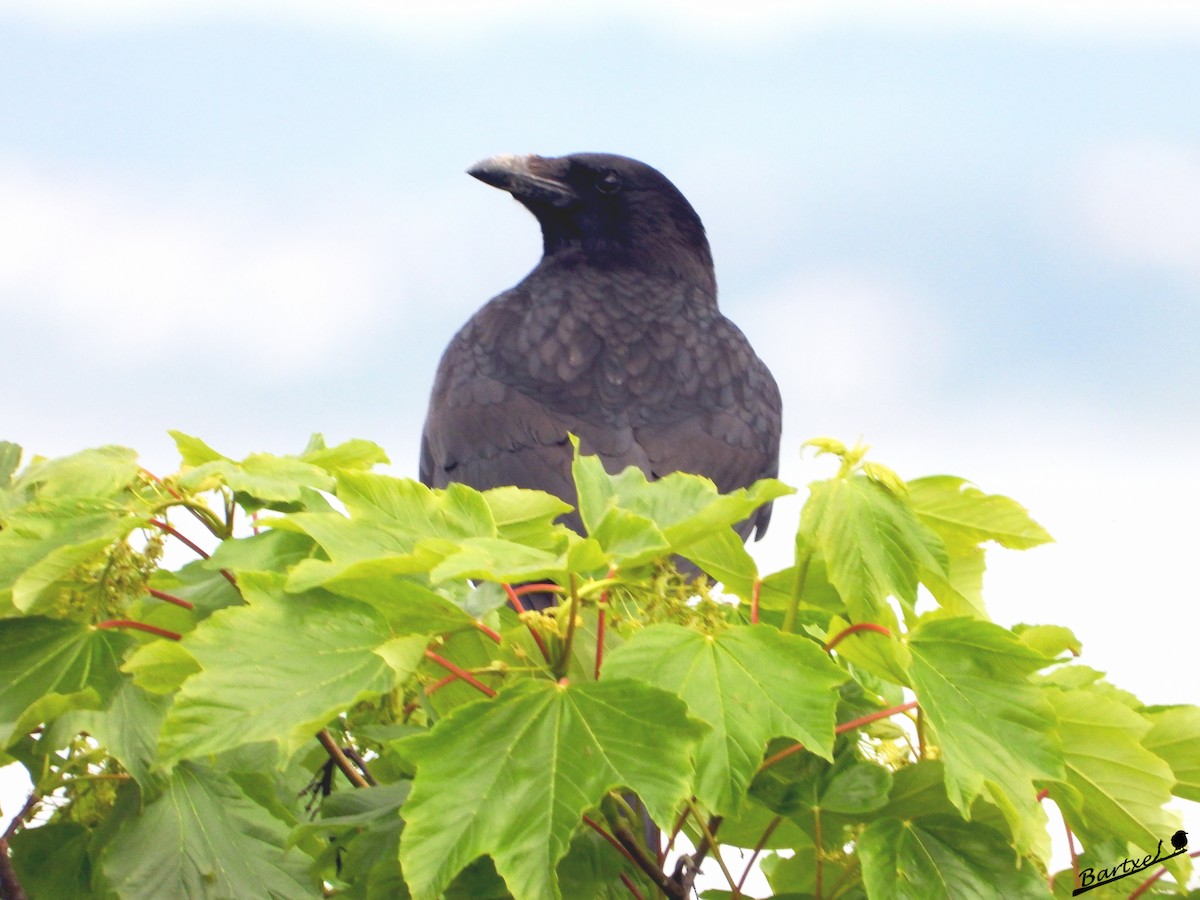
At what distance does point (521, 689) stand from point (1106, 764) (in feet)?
3.00

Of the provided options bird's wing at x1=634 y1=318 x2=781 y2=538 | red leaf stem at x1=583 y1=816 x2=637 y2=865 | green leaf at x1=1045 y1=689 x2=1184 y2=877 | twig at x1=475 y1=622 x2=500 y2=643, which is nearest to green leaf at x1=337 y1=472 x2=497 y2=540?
twig at x1=475 y1=622 x2=500 y2=643

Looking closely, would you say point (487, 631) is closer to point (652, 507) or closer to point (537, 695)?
point (537, 695)

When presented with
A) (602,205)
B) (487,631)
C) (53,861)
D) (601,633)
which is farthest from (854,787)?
(602,205)

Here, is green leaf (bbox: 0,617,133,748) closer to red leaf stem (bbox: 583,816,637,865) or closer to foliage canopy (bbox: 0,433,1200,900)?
foliage canopy (bbox: 0,433,1200,900)

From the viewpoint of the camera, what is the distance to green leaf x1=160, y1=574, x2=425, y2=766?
1.79 m

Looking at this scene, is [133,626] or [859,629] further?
[133,626]

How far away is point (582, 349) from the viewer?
532cm

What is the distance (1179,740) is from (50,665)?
5.82 ft

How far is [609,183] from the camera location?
21.4ft

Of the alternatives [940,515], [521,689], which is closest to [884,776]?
[940,515]

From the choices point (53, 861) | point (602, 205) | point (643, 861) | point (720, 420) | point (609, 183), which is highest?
point (609, 183)

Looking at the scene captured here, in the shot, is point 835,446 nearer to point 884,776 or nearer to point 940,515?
point 940,515

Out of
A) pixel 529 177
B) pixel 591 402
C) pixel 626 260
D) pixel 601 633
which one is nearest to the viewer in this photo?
pixel 601 633

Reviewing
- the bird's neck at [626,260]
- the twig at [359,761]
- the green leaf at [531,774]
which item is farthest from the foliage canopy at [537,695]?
the bird's neck at [626,260]
